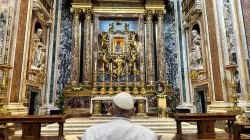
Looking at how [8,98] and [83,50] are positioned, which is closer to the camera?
[8,98]

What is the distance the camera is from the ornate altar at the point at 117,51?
10648 millimetres

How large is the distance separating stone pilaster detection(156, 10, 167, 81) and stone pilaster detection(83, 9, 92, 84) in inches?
144

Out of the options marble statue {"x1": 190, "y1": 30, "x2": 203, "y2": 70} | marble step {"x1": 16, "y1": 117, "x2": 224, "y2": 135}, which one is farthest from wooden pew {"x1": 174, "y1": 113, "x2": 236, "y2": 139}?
marble statue {"x1": 190, "y1": 30, "x2": 203, "y2": 70}

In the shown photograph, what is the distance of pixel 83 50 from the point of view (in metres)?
11.0

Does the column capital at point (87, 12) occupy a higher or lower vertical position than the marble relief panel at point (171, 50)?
higher

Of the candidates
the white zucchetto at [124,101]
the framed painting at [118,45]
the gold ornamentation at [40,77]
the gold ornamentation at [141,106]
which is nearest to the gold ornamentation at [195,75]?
the gold ornamentation at [141,106]

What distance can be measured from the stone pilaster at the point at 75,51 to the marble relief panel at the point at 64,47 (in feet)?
1.63

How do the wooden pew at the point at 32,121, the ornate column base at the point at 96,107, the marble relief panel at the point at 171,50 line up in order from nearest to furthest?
1. the wooden pew at the point at 32,121
2. the ornate column base at the point at 96,107
3. the marble relief panel at the point at 171,50

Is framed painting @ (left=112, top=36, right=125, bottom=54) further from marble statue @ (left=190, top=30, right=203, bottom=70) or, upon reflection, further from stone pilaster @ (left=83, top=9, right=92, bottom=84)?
marble statue @ (left=190, top=30, right=203, bottom=70)

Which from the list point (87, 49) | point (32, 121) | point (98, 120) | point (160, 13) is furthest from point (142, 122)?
point (160, 13)

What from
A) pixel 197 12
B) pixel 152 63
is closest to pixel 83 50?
pixel 152 63

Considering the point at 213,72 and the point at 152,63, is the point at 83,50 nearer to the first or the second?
the point at 152,63

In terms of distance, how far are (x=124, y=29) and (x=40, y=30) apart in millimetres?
4443

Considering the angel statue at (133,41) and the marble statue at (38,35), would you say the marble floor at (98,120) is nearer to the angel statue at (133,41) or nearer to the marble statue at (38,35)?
the marble statue at (38,35)
